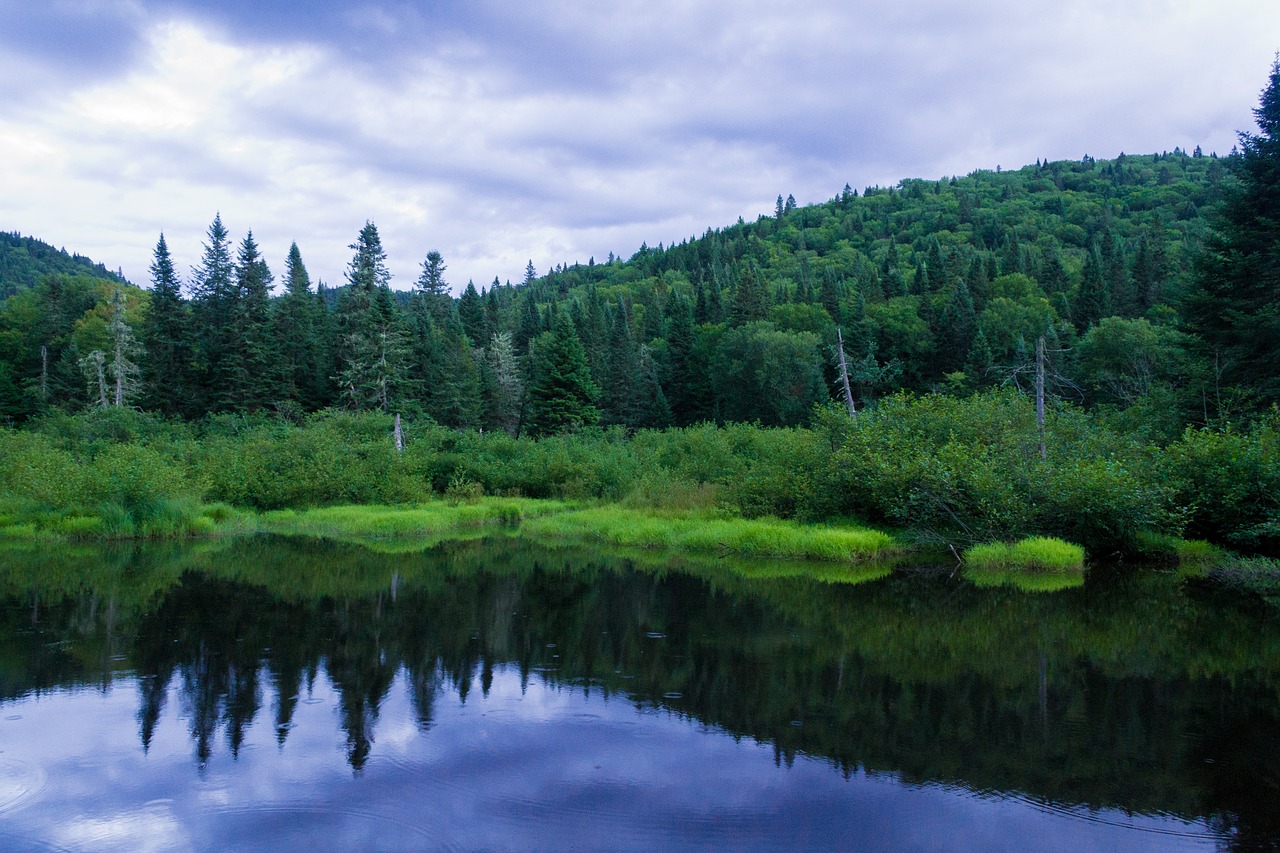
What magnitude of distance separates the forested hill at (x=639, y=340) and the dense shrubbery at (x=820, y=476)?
30.5 ft

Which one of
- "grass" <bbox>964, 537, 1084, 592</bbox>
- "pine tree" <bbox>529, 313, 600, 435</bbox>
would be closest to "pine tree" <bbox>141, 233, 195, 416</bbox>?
"pine tree" <bbox>529, 313, 600, 435</bbox>

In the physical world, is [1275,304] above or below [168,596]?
above

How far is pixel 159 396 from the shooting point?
2420 inches

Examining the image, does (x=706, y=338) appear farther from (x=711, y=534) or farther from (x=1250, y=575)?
(x=1250, y=575)

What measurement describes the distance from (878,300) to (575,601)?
79.1 meters

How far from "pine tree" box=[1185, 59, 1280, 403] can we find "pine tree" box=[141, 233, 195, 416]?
62.9 meters

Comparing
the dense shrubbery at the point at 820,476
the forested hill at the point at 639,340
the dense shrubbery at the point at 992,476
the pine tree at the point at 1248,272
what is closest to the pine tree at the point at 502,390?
the forested hill at the point at 639,340

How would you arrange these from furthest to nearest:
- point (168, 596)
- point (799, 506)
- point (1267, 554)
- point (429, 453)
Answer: point (429, 453) < point (799, 506) < point (1267, 554) < point (168, 596)

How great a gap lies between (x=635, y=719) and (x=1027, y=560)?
15797mm

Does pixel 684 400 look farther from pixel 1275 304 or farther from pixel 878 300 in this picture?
pixel 1275 304

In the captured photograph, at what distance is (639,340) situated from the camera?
323 ft

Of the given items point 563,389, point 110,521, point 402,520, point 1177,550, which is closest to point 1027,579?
point 1177,550

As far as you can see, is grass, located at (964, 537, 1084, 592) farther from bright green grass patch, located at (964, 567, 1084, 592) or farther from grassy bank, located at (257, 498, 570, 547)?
grassy bank, located at (257, 498, 570, 547)

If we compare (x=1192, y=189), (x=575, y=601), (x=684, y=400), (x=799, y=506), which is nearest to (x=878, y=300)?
(x=684, y=400)
